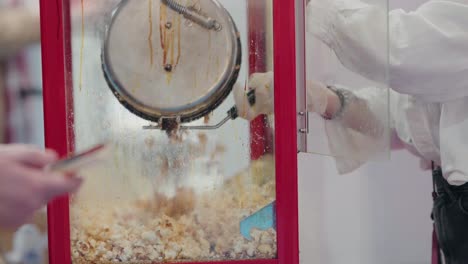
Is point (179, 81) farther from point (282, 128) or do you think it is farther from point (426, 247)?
point (426, 247)

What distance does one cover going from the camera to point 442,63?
105 centimetres

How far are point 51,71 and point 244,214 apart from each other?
1.47 ft

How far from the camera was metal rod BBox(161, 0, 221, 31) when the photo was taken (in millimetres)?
1037

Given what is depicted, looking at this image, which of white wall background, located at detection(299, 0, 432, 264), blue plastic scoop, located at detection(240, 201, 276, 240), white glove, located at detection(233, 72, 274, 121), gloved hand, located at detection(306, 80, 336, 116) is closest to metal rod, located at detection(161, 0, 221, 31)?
white glove, located at detection(233, 72, 274, 121)

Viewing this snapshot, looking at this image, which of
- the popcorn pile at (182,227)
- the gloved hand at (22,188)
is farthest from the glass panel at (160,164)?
the gloved hand at (22,188)

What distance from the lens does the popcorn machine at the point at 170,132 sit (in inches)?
40.5

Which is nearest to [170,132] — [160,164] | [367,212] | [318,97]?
[160,164]

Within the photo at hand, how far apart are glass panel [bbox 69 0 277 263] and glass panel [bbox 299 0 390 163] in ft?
0.44

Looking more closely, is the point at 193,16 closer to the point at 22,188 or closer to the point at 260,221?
the point at 260,221

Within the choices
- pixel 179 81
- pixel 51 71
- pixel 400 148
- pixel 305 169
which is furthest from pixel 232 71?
pixel 400 148

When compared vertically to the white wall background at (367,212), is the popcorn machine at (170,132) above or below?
above

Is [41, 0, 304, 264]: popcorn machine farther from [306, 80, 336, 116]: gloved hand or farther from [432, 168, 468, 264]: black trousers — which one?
[432, 168, 468, 264]: black trousers

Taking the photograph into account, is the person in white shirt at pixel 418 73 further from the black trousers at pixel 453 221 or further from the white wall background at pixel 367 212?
the white wall background at pixel 367 212

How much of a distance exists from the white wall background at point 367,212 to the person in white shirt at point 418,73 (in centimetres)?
39
